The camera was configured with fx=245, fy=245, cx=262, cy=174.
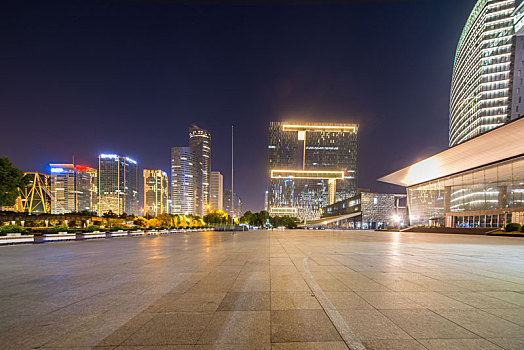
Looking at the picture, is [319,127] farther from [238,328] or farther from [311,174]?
[238,328]

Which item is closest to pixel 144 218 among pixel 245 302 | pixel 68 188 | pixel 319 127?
pixel 245 302

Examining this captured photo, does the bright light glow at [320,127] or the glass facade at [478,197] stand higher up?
the bright light glow at [320,127]

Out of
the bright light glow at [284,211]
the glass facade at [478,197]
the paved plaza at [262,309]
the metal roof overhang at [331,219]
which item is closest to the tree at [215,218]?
the metal roof overhang at [331,219]

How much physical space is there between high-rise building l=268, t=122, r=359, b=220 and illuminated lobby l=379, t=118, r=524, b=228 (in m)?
60.9

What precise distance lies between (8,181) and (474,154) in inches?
2868

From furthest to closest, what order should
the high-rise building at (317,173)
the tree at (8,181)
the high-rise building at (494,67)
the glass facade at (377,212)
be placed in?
1. the high-rise building at (317,173)
2. the glass facade at (377,212)
3. the high-rise building at (494,67)
4. the tree at (8,181)

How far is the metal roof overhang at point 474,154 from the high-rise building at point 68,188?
207 metres

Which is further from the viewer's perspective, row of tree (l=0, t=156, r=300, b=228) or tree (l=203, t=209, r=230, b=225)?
tree (l=203, t=209, r=230, b=225)

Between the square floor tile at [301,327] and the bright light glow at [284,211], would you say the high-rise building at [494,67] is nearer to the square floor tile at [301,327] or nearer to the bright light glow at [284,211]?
the bright light glow at [284,211]

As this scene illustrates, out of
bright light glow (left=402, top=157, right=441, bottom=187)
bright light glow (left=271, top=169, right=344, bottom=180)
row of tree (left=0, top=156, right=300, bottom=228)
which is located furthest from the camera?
bright light glow (left=271, top=169, right=344, bottom=180)

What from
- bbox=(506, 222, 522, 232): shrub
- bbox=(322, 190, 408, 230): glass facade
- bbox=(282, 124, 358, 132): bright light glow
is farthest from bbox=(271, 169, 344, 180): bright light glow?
bbox=(506, 222, 522, 232): shrub

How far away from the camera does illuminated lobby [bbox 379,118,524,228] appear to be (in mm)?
38000

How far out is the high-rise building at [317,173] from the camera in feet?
419

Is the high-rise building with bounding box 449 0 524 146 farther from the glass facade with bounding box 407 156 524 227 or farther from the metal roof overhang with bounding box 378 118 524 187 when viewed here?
the metal roof overhang with bounding box 378 118 524 187
